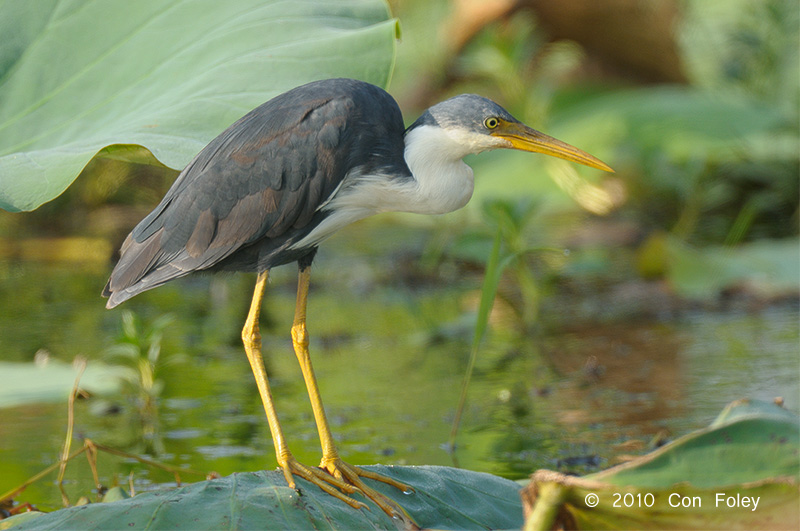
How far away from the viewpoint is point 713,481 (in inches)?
58.5

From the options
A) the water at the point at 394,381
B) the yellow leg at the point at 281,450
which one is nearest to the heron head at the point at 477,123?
the yellow leg at the point at 281,450

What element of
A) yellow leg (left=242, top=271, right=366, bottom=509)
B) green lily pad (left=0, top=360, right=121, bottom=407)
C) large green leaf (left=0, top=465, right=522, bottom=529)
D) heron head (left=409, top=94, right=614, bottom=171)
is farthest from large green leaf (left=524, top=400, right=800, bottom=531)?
green lily pad (left=0, top=360, right=121, bottom=407)

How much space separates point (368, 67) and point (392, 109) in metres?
0.41

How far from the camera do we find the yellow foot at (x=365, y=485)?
2.13 meters

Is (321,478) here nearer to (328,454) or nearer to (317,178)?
(328,454)

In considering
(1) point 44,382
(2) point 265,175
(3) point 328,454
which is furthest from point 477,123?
(1) point 44,382

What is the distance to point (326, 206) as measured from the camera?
2250 mm

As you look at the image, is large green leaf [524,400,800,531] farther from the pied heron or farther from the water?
the water

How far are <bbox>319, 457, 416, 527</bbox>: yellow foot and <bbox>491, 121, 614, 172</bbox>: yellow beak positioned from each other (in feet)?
2.73

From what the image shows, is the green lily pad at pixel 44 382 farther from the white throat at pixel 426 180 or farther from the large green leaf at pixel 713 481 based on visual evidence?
the large green leaf at pixel 713 481

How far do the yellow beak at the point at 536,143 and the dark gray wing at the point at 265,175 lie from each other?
0.25m

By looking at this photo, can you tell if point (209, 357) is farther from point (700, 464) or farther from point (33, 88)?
point (700, 464)

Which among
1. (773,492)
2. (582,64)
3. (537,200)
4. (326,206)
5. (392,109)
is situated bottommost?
(582,64)

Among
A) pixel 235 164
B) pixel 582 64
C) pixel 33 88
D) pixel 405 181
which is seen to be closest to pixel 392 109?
pixel 405 181
